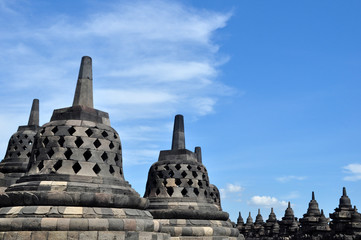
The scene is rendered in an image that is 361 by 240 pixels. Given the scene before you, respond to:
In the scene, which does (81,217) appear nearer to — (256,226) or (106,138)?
(106,138)

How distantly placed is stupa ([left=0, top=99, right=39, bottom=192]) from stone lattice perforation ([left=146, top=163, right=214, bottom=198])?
18.6 ft

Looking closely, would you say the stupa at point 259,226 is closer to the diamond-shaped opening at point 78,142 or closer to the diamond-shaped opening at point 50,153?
the diamond-shaped opening at point 78,142

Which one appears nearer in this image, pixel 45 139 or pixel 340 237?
pixel 45 139

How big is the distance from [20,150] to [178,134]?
7.15 metres

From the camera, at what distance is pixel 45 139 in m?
12.3

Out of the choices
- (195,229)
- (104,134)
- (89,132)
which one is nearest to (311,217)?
(195,229)

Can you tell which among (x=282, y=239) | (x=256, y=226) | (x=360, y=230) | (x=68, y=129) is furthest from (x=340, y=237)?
(x=68, y=129)

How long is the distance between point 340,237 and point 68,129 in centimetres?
2165

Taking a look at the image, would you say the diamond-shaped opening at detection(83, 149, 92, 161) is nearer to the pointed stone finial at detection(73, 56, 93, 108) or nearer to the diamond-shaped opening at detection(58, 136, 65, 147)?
the diamond-shaped opening at detection(58, 136, 65, 147)

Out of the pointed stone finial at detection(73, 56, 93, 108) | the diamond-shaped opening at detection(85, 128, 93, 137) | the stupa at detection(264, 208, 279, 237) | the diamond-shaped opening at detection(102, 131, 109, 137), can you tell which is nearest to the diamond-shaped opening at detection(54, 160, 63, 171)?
the diamond-shaped opening at detection(85, 128, 93, 137)

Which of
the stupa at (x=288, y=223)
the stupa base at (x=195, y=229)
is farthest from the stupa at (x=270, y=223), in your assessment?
the stupa base at (x=195, y=229)

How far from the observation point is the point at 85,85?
1321 cm

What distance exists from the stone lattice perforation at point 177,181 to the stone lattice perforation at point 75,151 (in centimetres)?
547

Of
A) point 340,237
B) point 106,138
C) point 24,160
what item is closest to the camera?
point 106,138
